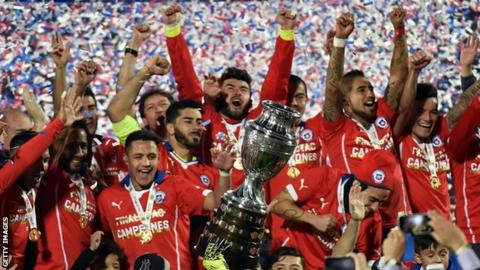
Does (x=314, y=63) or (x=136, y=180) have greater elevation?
(x=314, y=63)

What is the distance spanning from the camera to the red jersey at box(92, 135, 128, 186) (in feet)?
23.2

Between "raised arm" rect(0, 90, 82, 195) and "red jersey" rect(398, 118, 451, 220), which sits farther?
"red jersey" rect(398, 118, 451, 220)

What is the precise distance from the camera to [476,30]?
8.85m

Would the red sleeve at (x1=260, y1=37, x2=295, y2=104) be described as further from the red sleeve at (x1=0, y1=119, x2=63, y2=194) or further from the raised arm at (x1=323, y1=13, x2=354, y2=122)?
the red sleeve at (x1=0, y1=119, x2=63, y2=194)

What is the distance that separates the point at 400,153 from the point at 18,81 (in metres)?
2.97

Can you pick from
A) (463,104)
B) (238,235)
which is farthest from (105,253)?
(463,104)

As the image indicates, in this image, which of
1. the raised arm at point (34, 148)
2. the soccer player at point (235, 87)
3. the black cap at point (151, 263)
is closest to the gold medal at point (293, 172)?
the soccer player at point (235, 87)

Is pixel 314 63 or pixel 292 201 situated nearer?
pixel 292 201

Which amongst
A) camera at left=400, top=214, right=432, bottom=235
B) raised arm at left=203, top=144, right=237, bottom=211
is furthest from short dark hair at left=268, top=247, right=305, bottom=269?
camera at left=400, top=214, right=432, bottom=235

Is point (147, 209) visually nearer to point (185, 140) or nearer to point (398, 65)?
point (185, 140)

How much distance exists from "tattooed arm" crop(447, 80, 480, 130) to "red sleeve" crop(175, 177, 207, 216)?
1750 millimetres

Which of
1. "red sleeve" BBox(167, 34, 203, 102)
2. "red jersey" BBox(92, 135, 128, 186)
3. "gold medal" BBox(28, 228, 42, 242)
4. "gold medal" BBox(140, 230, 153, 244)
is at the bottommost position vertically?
"gold medal" BBox(140, 230, 153, 244)

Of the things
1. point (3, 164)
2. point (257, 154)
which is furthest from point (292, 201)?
point (257, 154)

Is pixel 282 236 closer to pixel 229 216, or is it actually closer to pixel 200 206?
pixel 200 206
